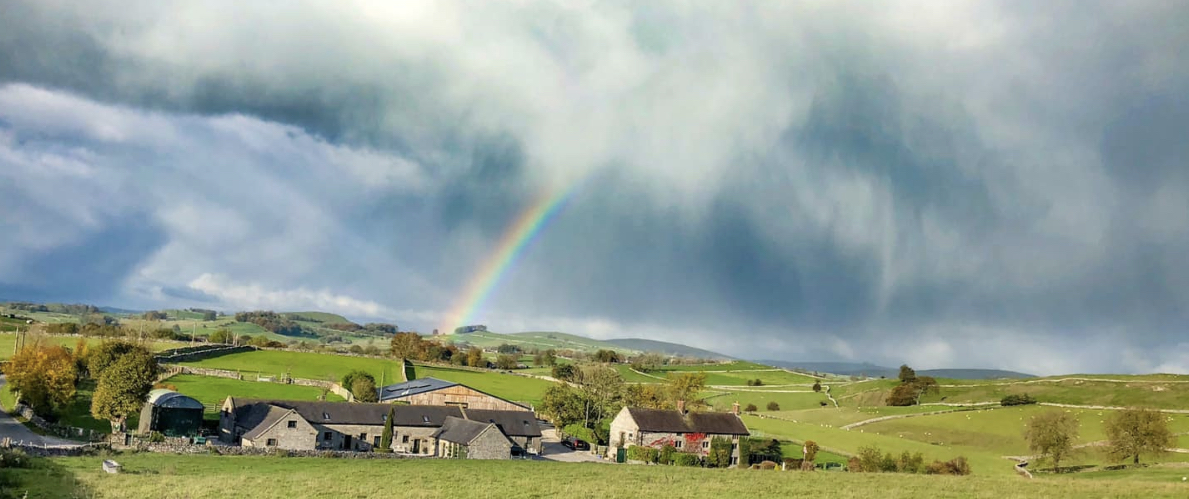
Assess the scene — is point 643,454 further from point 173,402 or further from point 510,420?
point 173,402

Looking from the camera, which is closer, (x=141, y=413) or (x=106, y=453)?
(x=106, y=453)

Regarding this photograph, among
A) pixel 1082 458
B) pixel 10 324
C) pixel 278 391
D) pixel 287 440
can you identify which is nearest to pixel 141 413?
pixel 287 440

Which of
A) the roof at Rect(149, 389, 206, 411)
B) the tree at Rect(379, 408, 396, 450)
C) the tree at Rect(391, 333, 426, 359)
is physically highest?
the tree at Rect(391, 333, 426, 359)

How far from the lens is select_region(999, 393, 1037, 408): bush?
120188mm

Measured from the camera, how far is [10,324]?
17600 cm

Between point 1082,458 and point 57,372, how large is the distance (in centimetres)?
10238

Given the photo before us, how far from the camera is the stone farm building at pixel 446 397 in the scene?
104m

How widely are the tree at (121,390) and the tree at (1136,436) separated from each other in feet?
292

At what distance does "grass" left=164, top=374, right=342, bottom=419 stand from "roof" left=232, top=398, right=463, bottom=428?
49.5 feet

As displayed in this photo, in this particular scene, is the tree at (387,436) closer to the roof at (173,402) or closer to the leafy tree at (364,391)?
the roof at (173,402)

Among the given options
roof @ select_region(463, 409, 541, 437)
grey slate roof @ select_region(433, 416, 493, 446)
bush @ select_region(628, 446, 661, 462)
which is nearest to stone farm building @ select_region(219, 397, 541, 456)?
roof @ select_region(463, 409, 541, 437)

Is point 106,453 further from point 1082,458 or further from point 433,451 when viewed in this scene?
point 1082,458

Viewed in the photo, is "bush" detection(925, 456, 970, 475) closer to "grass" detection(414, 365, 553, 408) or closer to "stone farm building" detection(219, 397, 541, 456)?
"stone farm building" detection(219, 397, 541, 456)

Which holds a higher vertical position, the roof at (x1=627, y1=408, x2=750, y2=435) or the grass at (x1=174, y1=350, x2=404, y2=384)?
the grass at (x1=174, y1=350, x2=404, y2=384)
